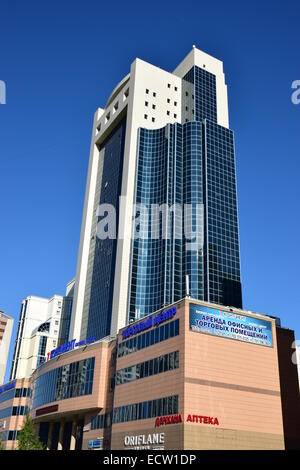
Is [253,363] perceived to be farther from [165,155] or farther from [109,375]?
[165,155]

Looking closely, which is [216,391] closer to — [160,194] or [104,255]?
[160,194]

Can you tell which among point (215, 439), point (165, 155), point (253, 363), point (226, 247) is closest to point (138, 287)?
point (226, 247)

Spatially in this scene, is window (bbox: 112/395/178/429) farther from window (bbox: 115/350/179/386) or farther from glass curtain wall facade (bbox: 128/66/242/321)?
glass curtain wall facade (bbox: 128/66/242/321)

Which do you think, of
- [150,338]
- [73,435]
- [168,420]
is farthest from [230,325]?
[73,435]

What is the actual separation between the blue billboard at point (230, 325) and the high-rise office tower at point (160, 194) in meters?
49.3

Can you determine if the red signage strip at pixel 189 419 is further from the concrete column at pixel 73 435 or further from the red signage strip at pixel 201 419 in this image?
the concrete column at pixel 73 435

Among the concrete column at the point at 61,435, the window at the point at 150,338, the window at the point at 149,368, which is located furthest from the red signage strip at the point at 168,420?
the concrete column at the point at 61,435

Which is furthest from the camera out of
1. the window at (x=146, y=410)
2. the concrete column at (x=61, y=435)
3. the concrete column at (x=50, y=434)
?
the concrete column at (x=50, y=434)

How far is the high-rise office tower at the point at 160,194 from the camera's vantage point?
136 m

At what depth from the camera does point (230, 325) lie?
255 ft

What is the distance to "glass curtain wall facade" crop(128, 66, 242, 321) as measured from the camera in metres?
135

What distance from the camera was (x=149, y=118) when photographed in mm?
167000

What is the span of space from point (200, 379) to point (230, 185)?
308ft

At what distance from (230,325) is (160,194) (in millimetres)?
77710
